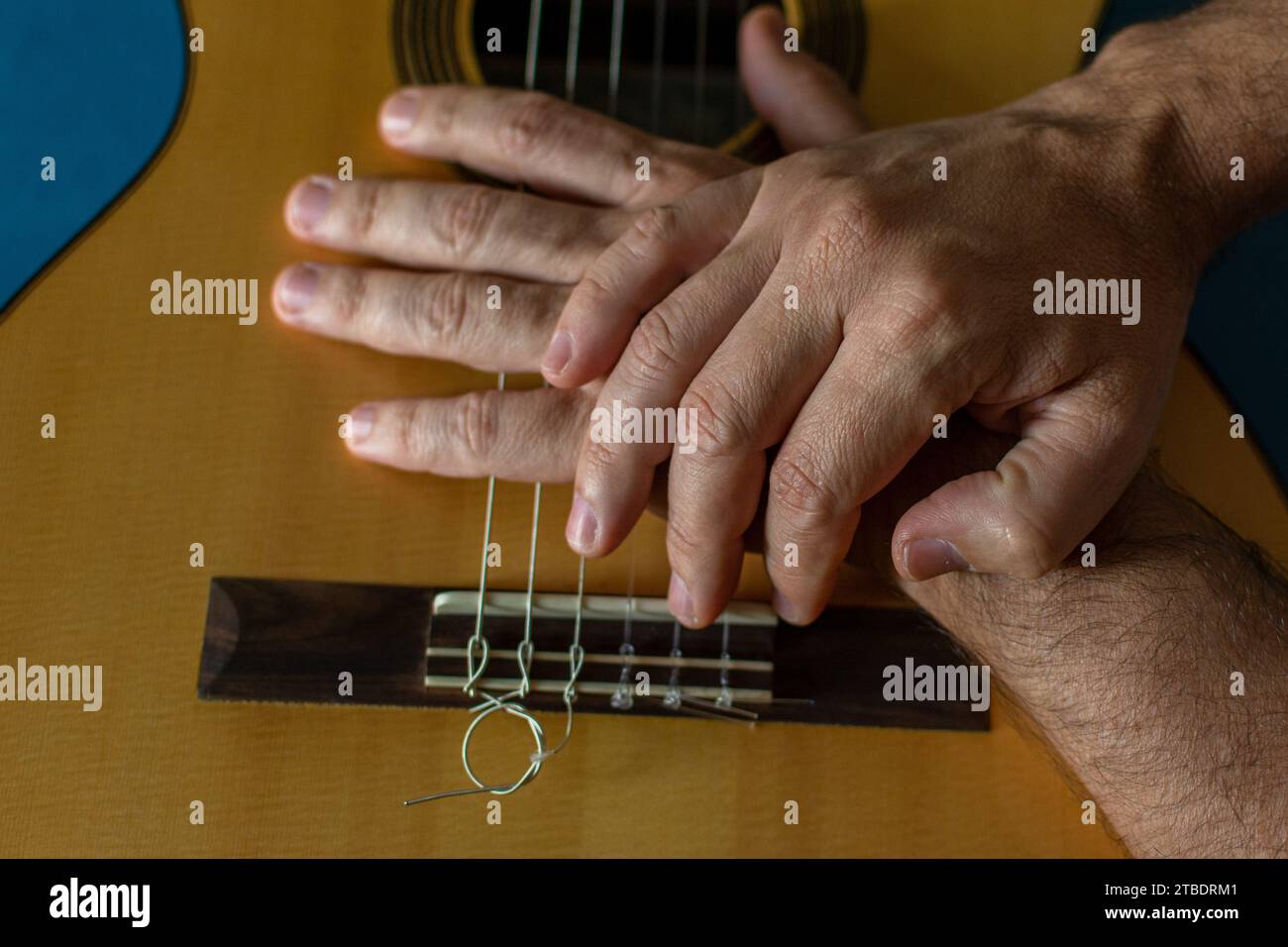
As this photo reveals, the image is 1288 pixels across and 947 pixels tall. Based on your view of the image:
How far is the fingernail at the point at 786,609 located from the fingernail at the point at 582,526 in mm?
172

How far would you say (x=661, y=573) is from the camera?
39.4 inches

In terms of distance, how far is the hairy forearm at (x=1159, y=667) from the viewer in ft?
2.67

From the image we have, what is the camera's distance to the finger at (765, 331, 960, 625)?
0.81 meters

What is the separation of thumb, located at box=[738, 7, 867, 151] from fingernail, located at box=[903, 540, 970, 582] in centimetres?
52

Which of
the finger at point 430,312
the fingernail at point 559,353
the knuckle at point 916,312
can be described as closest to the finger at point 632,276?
the fingernail at point 559,353

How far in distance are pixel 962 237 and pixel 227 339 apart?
70cm

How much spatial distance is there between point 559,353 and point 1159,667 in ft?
1.83

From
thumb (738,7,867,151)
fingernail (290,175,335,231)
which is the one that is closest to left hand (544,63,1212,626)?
thumb (738,7,867,151)

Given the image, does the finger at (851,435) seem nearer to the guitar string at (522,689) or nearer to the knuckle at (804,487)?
the knuckle at (804,487)

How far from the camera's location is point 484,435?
3.26 feet

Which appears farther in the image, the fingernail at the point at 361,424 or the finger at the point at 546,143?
the finger at the point at 546,143

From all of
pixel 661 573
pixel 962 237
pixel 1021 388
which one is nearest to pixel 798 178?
pixel 962 237

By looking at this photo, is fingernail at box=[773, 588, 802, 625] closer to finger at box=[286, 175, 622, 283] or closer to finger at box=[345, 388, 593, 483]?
finger at box=[345, 388, 593, 483]

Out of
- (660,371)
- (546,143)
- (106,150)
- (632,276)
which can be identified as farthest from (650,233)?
(106,150)
